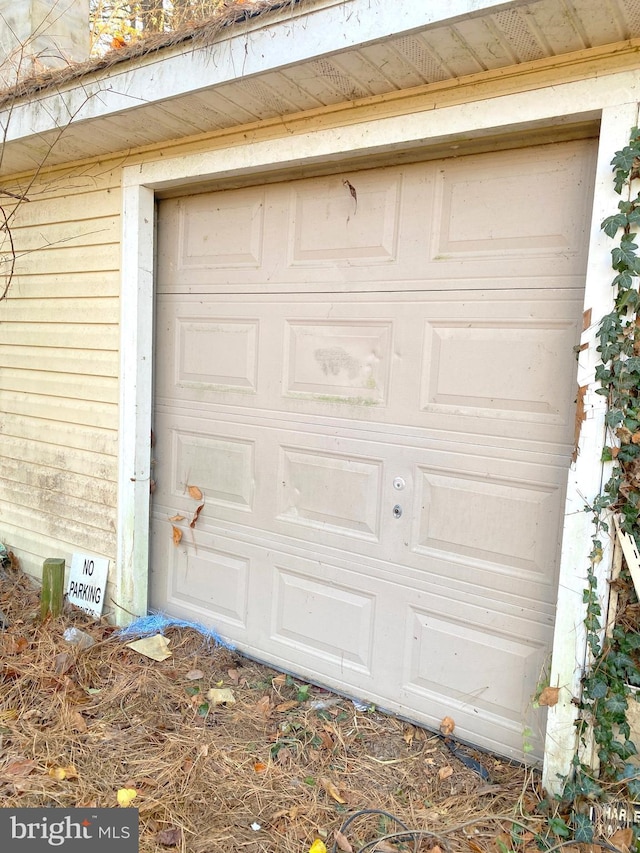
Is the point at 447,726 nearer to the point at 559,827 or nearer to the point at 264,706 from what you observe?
the point at 559,827

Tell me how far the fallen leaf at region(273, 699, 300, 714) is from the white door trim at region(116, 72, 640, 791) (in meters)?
1.14

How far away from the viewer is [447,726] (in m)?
2.52

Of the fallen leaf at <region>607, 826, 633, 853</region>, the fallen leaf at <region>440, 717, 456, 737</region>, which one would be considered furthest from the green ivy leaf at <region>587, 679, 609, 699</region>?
the fallen leaf at <region>440, 717, 456, 737</region>

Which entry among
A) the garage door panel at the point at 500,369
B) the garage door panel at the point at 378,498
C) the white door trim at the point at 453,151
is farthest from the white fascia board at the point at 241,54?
the garage door panel at the point at 378,498

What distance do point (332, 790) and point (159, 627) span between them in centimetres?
150

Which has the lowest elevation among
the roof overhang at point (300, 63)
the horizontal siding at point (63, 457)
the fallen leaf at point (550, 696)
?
the fallen leaf at point (550, 696)

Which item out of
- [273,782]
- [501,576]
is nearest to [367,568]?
[501,576]

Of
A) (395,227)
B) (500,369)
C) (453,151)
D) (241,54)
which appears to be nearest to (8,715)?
(500,369)

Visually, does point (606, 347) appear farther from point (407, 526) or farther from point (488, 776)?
point (488, 776)

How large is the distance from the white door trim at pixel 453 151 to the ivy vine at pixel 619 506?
0.15ft

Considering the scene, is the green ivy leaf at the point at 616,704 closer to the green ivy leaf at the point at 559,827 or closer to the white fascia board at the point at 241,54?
the green ivy leaf at the point at 559,827

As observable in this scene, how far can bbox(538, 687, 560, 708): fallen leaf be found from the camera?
6.85ft

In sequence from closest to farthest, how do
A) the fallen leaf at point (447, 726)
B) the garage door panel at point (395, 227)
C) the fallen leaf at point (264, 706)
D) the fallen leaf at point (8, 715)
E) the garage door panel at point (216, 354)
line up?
1. the garage door panel at point (395, 227)
2. the fallen leaf at point (447, 726)
3. the fallen leaf at point (8, 715)
4. the fallen leaf at point (264, 706)
5. the garage door panel at point (216, 354)

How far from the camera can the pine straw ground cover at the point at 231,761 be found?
2.10 meters
